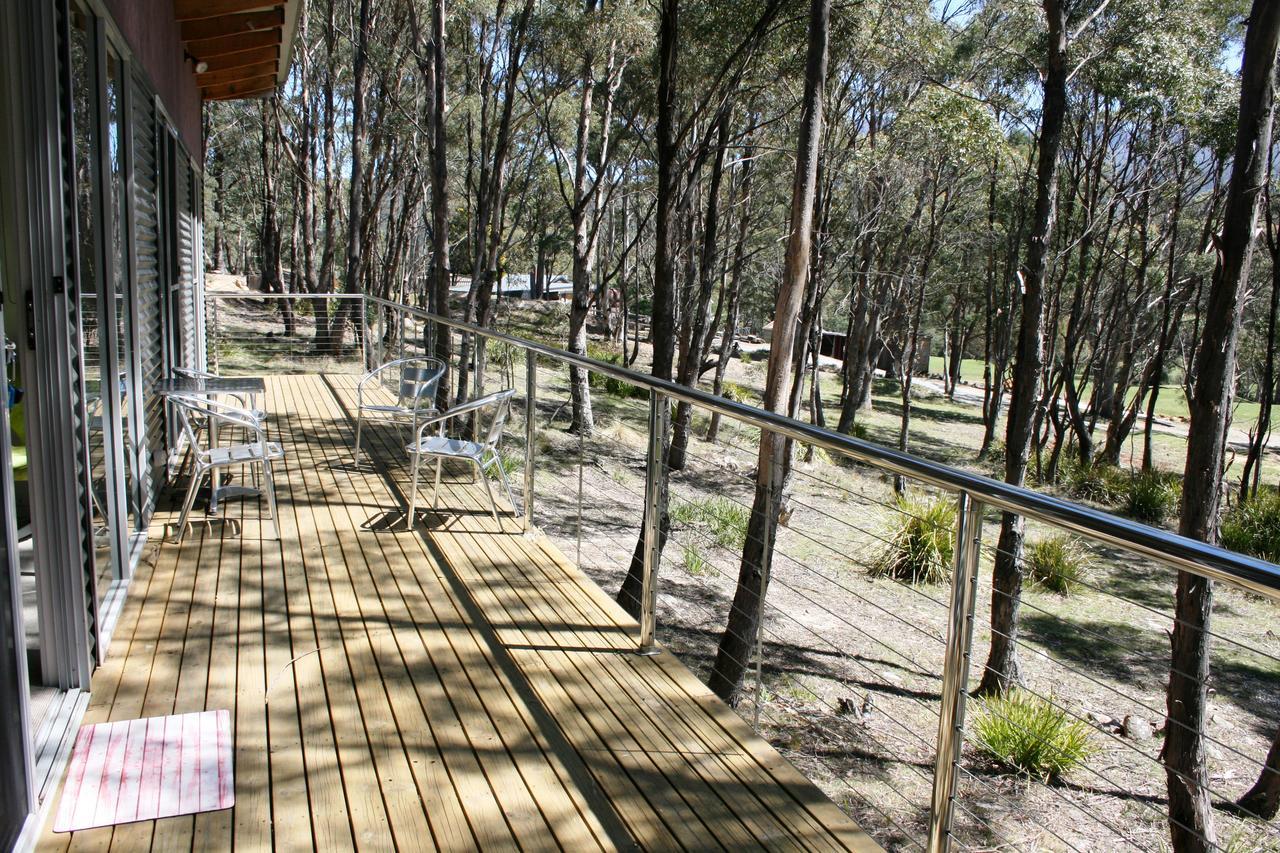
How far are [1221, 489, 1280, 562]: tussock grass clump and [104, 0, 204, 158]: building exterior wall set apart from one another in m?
14.0

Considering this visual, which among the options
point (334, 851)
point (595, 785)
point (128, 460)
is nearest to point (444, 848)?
point (334, 851)

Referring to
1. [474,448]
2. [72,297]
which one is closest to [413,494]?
[474,448]

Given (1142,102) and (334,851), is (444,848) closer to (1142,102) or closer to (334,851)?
(334,851)

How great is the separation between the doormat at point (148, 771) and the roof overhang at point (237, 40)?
4485mm

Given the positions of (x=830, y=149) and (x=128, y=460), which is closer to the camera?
(x=128, y=460)

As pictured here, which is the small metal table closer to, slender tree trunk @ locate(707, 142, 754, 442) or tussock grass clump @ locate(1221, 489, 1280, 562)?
tussock grass clump @ locate(1221, 489, 1280, 562)

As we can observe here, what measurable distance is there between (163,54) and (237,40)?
5.81 ft

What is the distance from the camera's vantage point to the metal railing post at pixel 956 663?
6.17 feet

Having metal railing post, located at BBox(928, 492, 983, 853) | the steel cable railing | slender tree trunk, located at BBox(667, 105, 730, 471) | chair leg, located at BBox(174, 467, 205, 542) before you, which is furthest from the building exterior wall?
slender tree trunk, located at BBox(667, 105, 730, 471)

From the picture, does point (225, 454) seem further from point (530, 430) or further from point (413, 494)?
point (530, 430)

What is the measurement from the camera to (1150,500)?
1577cm

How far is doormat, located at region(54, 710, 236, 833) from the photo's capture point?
216 cm

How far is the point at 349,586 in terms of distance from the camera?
12.4 feet

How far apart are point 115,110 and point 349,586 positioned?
2363mm
